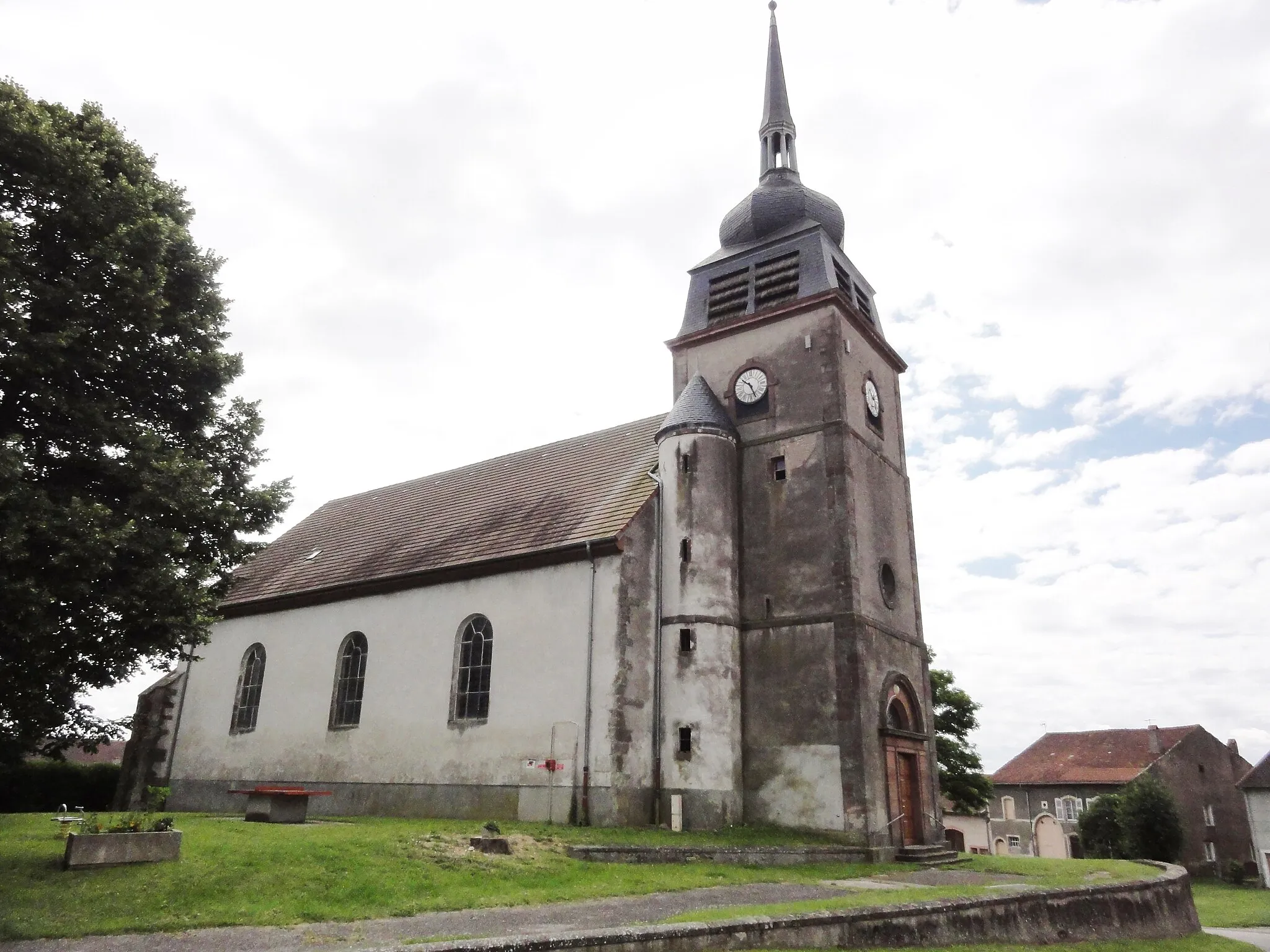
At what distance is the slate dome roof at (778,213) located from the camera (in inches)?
985

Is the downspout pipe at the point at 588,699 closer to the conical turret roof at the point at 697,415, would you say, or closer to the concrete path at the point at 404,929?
the conical turret roof at the point at 697,415

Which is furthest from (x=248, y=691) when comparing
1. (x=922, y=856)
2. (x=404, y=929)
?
(x=404, y=929)

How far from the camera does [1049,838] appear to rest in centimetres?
4897

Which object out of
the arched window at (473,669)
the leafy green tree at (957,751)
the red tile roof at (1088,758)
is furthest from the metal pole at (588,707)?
the red tile roof at (1088,758)

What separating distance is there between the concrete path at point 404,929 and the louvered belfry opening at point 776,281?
51.7 ft

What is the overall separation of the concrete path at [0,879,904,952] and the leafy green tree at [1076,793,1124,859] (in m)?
38.4

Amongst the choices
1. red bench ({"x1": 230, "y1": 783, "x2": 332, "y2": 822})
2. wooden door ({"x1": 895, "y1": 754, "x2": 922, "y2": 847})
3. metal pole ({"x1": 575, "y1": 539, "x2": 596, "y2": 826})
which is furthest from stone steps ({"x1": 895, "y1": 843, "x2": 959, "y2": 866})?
red bench ({"x1": 230, "y1": 783, "x2": 332, "y2": 822})

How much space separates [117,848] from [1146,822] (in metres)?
42.4

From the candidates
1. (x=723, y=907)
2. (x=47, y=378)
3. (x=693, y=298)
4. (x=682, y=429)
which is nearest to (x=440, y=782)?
(x=682, y=429)

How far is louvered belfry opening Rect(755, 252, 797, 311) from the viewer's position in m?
23.6

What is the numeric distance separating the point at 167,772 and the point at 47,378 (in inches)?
809

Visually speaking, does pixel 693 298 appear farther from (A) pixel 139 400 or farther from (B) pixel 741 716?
(A) pixel 139 400

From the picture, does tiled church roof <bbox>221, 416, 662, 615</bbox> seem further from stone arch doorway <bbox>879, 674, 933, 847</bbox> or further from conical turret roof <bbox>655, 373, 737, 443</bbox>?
stone arch doorway <bbox>879, 674, 933, 847</bbox>

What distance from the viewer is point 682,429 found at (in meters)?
22.2
